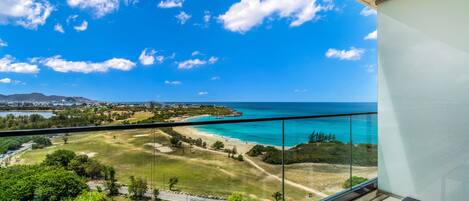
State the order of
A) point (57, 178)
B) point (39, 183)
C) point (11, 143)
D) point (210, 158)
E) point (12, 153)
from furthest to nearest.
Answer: point (210, 158) < point (57, 178) < point (39, 183) < point (12, 153) < point (11, 143)

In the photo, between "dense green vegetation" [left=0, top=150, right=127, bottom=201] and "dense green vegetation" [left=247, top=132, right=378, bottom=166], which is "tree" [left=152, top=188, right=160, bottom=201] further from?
"dense green vegetation" [left=247, top=132, right=378, bottom=166]

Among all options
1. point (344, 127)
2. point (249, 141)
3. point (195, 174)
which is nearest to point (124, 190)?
point (195, 174)

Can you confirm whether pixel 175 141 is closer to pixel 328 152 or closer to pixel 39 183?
pixel 39 183

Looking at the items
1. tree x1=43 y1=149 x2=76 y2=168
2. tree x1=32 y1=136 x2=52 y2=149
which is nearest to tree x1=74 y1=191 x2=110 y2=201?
tree x1=43 y1=149 x2=76 y2=168

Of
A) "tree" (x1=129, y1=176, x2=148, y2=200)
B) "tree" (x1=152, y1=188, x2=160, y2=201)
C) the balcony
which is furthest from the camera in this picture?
"tree" (x1=152, y1=188, x2=160, y2=201)

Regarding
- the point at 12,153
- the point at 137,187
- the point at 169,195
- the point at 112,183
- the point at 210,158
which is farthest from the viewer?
the point at 210,158

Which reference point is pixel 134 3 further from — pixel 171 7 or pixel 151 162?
pixel 151 162

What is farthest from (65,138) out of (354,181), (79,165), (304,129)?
(354,181)
